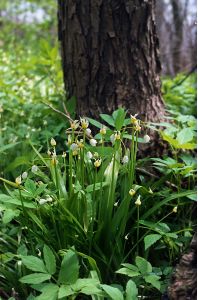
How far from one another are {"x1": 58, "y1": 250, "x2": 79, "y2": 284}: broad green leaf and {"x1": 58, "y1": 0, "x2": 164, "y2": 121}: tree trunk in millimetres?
1083

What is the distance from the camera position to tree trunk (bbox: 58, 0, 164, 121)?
7.29 feet

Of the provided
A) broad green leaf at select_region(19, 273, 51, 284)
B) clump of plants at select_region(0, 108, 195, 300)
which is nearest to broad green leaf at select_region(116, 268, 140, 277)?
clump of plants at select_region(0, 108, 195, 300)

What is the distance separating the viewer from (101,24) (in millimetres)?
2238

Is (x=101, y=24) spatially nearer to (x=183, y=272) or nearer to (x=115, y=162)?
(x=115, y=162)

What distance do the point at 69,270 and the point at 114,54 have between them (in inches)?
50.8

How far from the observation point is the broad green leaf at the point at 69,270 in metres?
1.29

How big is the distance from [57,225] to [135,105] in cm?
90

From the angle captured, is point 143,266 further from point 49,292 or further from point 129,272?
point 49,292

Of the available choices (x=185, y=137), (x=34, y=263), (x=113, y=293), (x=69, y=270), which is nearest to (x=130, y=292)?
(x=113, y=293)

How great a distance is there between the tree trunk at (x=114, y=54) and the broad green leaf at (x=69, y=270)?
1.08 metres

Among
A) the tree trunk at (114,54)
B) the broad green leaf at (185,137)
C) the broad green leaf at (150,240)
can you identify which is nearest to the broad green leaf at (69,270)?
the broad green leaf at (150,240)

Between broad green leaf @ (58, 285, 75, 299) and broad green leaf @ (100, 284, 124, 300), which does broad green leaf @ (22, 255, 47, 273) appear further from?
broad green leaf @ (100, 284, 124, 300)

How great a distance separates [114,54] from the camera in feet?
7.39

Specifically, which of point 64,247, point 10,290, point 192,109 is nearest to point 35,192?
point 64,247
